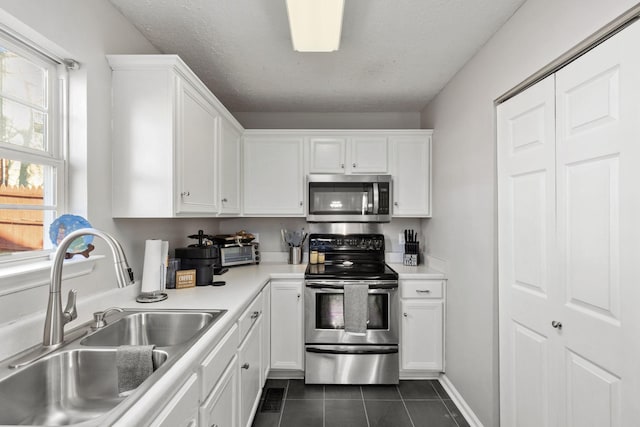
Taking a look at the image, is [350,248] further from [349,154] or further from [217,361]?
[217,361]

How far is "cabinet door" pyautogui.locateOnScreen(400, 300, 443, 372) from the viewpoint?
8.82 ft

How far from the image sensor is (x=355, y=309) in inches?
103

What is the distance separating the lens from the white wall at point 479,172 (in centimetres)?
145

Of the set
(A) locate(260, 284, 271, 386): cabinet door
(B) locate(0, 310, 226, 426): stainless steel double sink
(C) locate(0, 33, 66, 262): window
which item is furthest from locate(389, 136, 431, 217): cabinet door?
(C) locate(0, 33, 66, 262): window

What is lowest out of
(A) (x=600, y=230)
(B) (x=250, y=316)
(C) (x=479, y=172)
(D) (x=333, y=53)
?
(B) (x=250, y=316)

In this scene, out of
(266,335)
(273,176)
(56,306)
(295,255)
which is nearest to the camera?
(56,306)

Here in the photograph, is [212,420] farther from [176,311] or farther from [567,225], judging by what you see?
[567,225]

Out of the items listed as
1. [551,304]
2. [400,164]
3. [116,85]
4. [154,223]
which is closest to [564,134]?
[551,304]

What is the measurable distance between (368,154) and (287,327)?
172 centimetres

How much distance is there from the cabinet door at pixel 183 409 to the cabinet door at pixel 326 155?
2228 millimetres

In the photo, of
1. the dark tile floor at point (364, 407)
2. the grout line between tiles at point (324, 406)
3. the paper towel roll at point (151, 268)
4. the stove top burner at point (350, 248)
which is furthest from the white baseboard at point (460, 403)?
the paper towel roll at point (151, 268)

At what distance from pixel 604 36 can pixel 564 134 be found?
0.37 metres

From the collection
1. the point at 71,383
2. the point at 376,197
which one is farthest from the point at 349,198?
the point at 71,383

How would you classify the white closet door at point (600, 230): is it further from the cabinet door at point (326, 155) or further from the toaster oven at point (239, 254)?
the toaster oven at point (239, 254)
